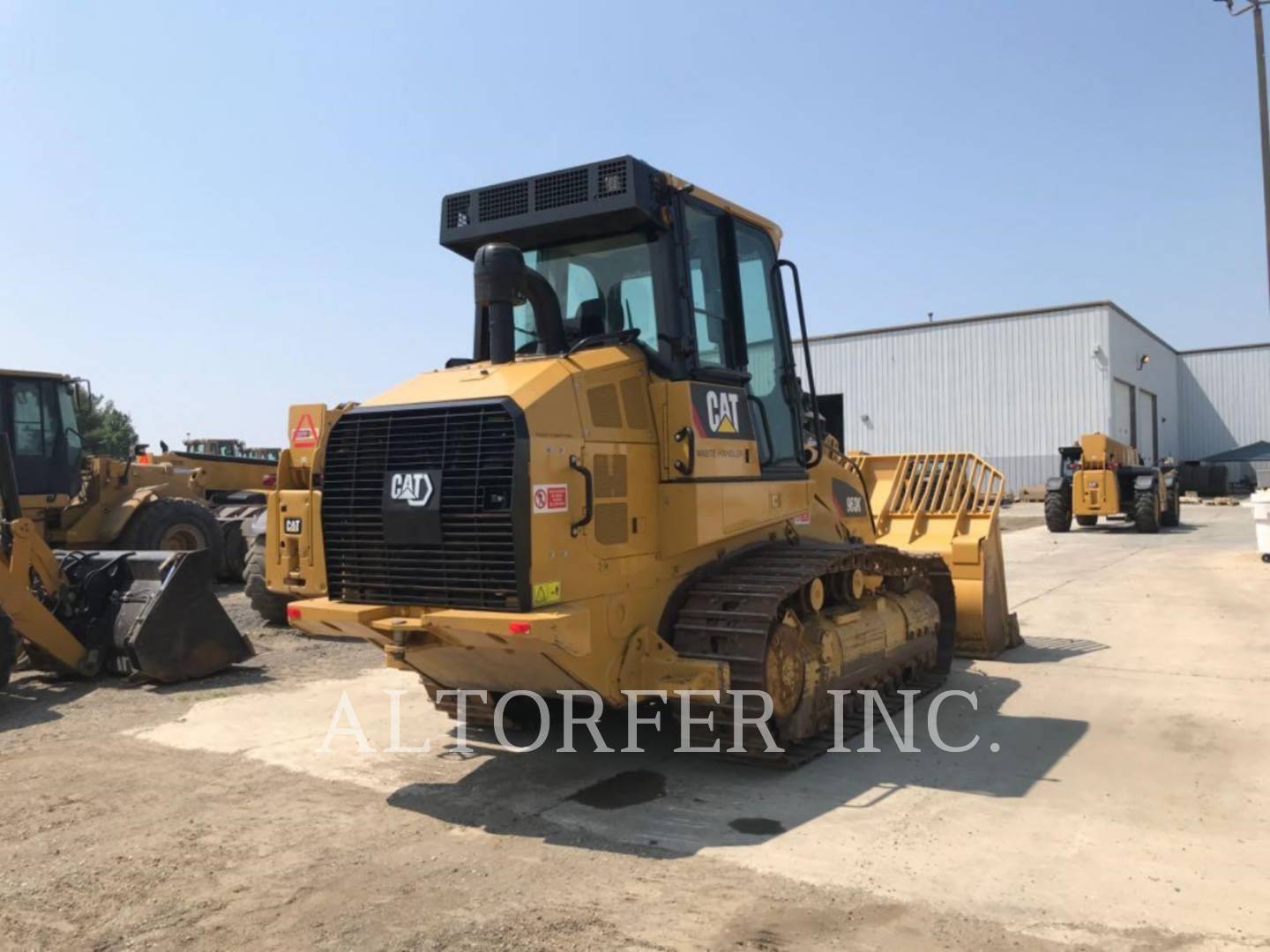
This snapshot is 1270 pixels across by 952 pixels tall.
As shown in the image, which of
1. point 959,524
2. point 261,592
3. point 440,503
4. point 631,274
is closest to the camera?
point 440,503

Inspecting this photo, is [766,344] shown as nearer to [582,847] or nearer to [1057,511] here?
[582,847]

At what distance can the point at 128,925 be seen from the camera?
12.7 feet

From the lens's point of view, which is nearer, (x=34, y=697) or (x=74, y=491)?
(x=34, y=697)

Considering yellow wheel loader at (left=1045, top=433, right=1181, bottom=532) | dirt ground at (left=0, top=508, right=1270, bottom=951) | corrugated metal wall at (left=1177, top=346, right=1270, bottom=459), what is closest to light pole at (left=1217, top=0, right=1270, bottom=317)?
yellow wheel loader at (left=1045, top=433, right=1181, bottom=532)

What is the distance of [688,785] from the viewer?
5.53 metres

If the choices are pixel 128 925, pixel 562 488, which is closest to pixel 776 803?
pixel 562 488

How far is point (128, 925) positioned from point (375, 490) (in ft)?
7.29

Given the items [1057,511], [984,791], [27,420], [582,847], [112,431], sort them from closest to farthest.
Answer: [582,847]
[984,791]
[27,420]
[1057,511]
[112,431]

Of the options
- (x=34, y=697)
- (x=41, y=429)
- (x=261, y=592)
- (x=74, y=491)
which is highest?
(x=41, y=429)

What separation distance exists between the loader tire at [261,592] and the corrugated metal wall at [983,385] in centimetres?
2596

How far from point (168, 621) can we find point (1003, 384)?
34.7 meters

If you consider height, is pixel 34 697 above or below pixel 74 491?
below

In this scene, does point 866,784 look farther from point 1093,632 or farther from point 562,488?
point 1093,632

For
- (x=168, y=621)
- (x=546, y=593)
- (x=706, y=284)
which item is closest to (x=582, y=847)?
(x=546, y=593)
